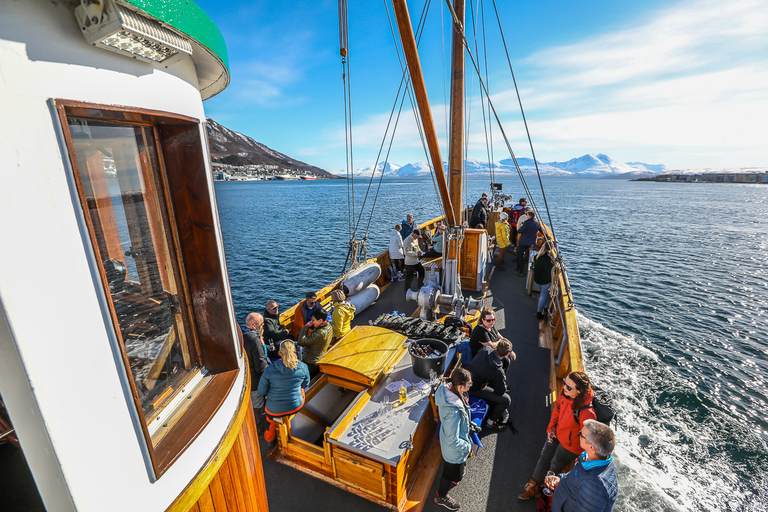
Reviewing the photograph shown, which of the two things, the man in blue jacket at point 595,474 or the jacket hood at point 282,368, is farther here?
the jacket hood at point 282,368

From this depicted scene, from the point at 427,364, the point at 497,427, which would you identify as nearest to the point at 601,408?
the point at 497,427

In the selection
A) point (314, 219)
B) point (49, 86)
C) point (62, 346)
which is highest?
point (49, 86)

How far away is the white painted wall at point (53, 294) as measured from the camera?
1.01 m

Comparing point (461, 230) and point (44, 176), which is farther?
point (461, 230)

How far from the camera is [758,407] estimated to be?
28.2ft

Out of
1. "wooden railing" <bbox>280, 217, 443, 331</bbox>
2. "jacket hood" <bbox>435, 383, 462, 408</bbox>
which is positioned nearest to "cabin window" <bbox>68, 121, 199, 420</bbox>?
"jacket hood" <bbox>435, 383, 462, 408</bbox>

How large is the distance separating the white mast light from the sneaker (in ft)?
14.8

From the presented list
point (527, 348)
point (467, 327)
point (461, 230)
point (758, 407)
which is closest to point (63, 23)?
point (467, 327)

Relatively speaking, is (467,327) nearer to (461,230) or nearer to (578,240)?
(461,230)

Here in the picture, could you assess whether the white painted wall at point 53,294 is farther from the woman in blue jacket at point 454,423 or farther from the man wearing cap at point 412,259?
the man wearing cap at point 412,259

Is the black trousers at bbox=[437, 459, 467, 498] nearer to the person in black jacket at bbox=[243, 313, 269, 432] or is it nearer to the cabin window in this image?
the person in black jacket at bbox=[243, 313, 269, 432]

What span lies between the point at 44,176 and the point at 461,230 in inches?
259

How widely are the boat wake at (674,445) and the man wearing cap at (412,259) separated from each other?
503 centimetres

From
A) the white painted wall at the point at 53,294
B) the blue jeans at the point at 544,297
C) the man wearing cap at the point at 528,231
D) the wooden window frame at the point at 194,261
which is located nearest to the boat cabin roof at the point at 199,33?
the white painted wall at the point at 53,294
